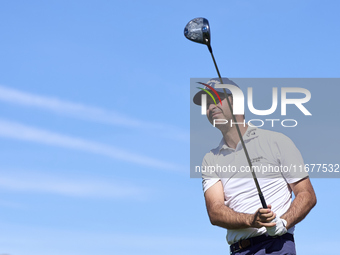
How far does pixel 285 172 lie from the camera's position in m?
6.88

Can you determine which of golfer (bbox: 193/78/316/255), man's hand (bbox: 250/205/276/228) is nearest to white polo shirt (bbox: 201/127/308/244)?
golfer (bbox: 193/78/316/255)

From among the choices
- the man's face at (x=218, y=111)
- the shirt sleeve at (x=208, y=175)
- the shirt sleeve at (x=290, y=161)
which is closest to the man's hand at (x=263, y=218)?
the shirt sleeve at (x=290, y=161)

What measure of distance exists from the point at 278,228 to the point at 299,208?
0.40 metres

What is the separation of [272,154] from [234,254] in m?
1.31

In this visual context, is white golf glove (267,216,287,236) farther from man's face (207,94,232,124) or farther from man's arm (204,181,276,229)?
man's face (207,94,232,124)

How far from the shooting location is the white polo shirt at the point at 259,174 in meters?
6.85

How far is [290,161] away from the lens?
6.88 metres

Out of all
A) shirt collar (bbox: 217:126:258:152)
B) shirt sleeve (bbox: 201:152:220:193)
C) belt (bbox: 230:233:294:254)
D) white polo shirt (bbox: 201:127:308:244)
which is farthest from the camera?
shirt collar (bbox: 217:126:258:152)

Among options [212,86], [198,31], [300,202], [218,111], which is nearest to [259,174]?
[300,202]

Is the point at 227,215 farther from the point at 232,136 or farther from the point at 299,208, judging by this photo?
the point at 232,136

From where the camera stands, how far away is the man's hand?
6262 mm

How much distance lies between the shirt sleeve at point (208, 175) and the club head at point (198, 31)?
1.51 m

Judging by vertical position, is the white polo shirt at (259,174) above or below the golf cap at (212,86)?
below

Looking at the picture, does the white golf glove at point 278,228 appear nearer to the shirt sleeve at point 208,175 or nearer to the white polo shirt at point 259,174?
the white polo shirt at point 259,174
